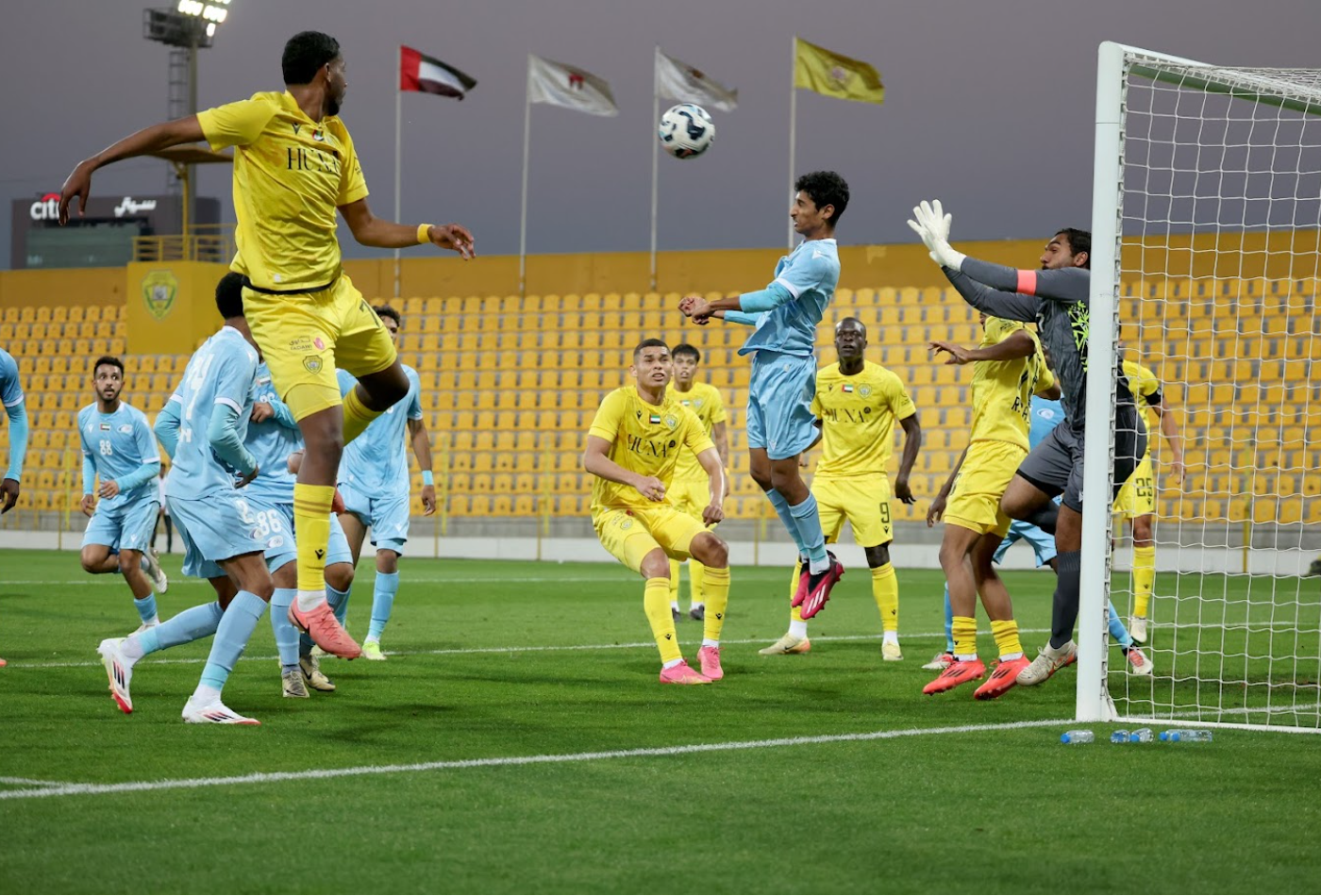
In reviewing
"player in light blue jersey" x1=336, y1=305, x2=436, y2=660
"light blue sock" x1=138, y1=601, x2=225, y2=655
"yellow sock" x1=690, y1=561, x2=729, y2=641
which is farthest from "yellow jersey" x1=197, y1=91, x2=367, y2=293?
"player in light blue jersey" x1=336, y1=305, x2=436, y2=660

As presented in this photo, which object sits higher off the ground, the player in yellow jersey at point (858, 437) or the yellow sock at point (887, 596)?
the player in yellow jersey at point (858, 437)

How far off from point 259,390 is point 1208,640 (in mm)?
6929

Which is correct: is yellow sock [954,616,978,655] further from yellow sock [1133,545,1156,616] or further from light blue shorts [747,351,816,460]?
yellow sock [1133,545,1156,616]

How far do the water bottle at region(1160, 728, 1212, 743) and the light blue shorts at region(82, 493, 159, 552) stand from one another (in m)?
7.66

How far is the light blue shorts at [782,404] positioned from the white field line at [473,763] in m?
2.78

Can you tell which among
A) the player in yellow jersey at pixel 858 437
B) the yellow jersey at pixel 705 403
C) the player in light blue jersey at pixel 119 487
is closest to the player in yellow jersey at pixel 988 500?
the player in yellow jersey at pixel 858 437

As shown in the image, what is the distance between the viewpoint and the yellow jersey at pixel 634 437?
319 inches

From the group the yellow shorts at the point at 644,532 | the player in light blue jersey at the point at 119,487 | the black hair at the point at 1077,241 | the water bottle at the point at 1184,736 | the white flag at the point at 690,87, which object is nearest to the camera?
the water bottle at the point at 1184,736

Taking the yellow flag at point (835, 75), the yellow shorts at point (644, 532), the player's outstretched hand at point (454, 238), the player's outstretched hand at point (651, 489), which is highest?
the yellow flag at point (835, 75)

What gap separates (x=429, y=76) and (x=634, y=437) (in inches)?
972

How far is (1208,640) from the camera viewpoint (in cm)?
1112

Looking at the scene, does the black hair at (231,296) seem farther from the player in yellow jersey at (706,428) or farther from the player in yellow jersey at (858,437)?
the player in yellow jersey at (706,428)

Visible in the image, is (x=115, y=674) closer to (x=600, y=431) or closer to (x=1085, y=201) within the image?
(x=600, y=431)

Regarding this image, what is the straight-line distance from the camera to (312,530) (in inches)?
240
